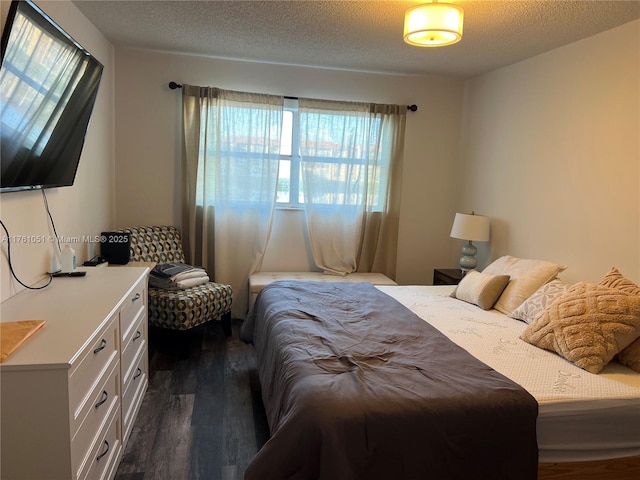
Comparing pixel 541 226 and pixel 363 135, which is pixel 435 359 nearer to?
pixel 541 226

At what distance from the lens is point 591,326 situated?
218cm

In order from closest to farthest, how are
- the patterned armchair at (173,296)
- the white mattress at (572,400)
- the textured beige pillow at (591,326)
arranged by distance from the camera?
the white mattress at (572,400) → the textured beige pillow at (591,326) → the patterned armchair at (173,296)

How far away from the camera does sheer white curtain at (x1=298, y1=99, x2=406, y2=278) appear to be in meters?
4.32

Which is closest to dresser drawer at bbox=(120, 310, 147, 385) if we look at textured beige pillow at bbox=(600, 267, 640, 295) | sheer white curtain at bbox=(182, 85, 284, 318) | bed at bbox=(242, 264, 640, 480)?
bed at bbox=(242, 264, 640, 480)

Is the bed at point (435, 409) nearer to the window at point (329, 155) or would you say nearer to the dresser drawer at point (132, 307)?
the dresser drawer at point (132, 307)

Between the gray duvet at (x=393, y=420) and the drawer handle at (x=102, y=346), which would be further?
the drawer handle at (x=102, y=346)

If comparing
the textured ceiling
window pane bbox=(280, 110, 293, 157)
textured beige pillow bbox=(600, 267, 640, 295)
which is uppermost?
the textured ceiling

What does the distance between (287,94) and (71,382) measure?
11.2ft

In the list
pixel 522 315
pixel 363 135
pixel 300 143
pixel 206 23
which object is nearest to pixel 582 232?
pixel 522 315

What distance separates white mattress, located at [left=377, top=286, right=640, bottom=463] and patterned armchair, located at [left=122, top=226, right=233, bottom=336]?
1.98 metres

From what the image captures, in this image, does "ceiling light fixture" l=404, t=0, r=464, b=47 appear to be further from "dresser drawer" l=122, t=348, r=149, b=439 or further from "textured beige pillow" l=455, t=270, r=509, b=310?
"dresser drawer" l=122, t=348, r=149, b=439

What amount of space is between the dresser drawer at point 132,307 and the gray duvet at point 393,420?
2.60 feet

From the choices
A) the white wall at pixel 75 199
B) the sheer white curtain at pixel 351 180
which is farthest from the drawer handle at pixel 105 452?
the sheer white curtain at pixel 351 180

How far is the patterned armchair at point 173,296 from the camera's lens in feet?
11.1
